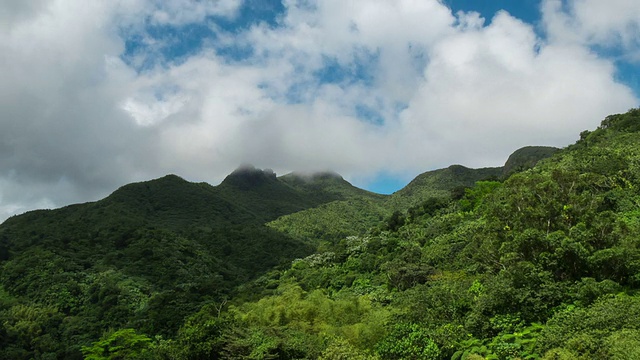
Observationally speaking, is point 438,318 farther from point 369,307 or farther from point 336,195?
point 336,195

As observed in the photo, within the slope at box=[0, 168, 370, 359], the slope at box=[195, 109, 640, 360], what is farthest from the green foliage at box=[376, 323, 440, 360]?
the slope at box=[0, 168, 370, 359]

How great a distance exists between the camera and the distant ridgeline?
15.1 m

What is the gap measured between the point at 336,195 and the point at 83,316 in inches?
5090

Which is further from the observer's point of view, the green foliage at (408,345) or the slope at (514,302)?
the green foliage at (408,345)

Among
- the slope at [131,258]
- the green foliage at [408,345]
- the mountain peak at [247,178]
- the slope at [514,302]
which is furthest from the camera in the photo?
the mountain peak at [247,178]

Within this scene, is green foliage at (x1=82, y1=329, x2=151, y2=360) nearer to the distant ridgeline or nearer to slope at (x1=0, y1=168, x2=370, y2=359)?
the distant ridgeline

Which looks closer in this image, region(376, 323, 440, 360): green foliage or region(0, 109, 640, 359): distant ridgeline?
region(376, 323, 440, 360): green foliage

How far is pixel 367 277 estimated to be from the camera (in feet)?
124

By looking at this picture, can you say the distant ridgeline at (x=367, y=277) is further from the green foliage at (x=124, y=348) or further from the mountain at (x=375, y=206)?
the mountain at (x=375, y=206)

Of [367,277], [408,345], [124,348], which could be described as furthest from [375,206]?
[408,345]

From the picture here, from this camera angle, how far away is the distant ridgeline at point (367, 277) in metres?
15.1

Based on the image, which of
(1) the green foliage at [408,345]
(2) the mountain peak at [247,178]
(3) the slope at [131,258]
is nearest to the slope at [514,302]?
(1) the green foliage at [408,345]

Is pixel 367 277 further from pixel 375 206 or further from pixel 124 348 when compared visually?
pixel 375 206

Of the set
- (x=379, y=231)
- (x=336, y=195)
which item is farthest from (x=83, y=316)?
(x=336, y=195)
